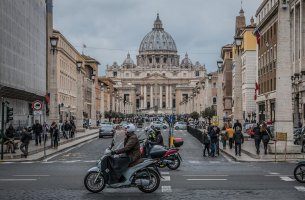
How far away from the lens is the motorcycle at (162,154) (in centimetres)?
2434

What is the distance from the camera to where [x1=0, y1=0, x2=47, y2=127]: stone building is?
172 ft

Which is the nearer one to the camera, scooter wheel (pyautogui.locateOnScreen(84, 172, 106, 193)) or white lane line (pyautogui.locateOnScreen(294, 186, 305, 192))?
scooter wheel (pyautogui.locateOnScreen(84, 172, 106, 193))

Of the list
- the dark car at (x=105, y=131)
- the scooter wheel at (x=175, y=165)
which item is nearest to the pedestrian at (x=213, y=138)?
the scooter wheel at (x=175, y=165)

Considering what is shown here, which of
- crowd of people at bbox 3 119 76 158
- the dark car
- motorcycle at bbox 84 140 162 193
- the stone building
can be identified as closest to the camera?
motorcycle at bbox 84 140 162 193

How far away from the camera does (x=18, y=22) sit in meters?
58.4

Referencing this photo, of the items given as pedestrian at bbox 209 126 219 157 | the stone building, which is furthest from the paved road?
the stone building

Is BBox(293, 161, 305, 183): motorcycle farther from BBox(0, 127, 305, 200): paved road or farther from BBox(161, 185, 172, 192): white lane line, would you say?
BBox(161, 185, 172, 192): white lane line

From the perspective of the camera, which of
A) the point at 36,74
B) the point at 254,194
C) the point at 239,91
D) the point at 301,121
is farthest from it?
the point at 36,74

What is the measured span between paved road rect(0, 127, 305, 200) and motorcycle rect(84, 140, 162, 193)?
0.21 m

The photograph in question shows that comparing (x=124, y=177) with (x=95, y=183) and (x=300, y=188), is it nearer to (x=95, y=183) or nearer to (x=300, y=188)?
(x=95, y=183)

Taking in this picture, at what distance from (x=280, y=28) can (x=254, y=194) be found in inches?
668

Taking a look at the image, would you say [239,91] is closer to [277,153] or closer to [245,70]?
[277,153]

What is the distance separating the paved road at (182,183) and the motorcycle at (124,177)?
0.70ft

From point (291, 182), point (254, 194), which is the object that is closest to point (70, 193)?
point (254, 194)
